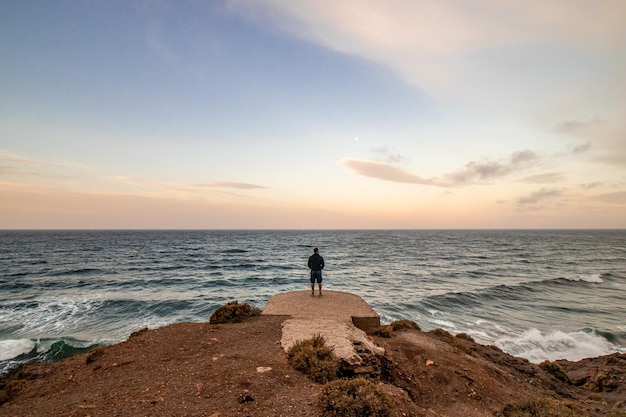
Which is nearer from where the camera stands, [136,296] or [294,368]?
[294,368]

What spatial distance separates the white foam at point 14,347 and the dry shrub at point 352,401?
1412cm

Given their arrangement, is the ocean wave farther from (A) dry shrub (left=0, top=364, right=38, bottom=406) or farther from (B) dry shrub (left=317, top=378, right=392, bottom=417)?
(B) dry shrub (left=317, top=378, right=392, bottom=417)

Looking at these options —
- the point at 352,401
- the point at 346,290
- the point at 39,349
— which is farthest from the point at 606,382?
the point at 39,349

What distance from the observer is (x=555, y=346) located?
15.1 meters

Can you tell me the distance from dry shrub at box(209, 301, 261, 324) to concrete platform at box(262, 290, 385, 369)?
64 cm

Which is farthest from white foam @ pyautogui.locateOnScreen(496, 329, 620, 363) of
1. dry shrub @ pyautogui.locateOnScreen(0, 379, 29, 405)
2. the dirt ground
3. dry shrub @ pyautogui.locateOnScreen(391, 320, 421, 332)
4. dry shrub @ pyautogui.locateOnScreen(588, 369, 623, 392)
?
dry shrub @ pyautogui.locateOnScreen(0, 379, 29, 405)

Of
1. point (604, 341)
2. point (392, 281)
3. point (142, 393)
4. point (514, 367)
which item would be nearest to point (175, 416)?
point (142, 393)

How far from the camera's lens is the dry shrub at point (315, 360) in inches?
255

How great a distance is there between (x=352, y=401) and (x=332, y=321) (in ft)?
14.9

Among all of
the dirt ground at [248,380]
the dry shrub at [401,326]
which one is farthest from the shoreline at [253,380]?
the dry shrub at [401,326]

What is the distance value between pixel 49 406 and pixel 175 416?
305cm

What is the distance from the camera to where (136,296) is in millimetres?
22969

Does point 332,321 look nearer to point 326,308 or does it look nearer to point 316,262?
point 326,308

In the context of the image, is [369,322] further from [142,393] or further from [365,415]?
[142,393]
